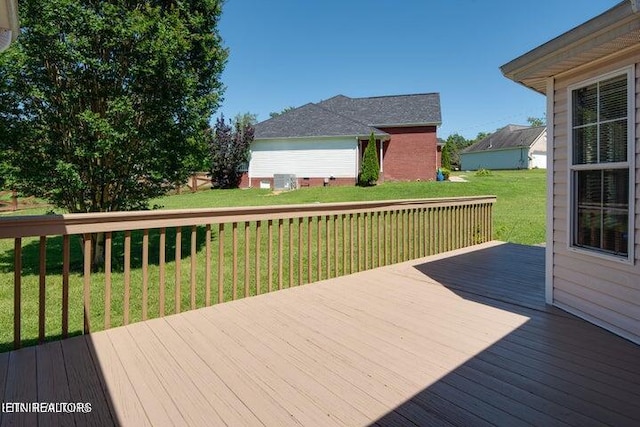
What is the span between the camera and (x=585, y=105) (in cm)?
306

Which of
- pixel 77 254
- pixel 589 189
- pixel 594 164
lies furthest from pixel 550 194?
pixel 77 254

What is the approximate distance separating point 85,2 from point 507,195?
45.9ft

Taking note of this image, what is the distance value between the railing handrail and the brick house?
14.9 metres

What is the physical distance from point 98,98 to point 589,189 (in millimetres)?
6255

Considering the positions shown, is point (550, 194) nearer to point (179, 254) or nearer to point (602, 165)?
point (602, 165)

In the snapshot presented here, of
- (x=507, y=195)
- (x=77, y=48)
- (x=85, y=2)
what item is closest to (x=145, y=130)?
(x=77, y=48)

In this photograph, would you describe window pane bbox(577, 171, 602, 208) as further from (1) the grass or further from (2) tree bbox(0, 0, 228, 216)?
(2) tree bbox(0, 0, 228, 216)

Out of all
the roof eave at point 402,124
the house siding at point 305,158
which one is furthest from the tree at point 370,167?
the roof eave at point 402,124

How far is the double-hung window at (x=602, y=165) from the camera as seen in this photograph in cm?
273

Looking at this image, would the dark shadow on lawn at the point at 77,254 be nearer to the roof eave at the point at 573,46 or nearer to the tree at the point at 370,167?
the roof eave at the point at 573,46

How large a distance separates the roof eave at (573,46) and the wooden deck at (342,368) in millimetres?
2055

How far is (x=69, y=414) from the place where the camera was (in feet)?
5.97

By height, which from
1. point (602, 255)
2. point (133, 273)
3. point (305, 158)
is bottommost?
point (133, 273)

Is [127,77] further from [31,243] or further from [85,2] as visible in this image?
[31,243]
